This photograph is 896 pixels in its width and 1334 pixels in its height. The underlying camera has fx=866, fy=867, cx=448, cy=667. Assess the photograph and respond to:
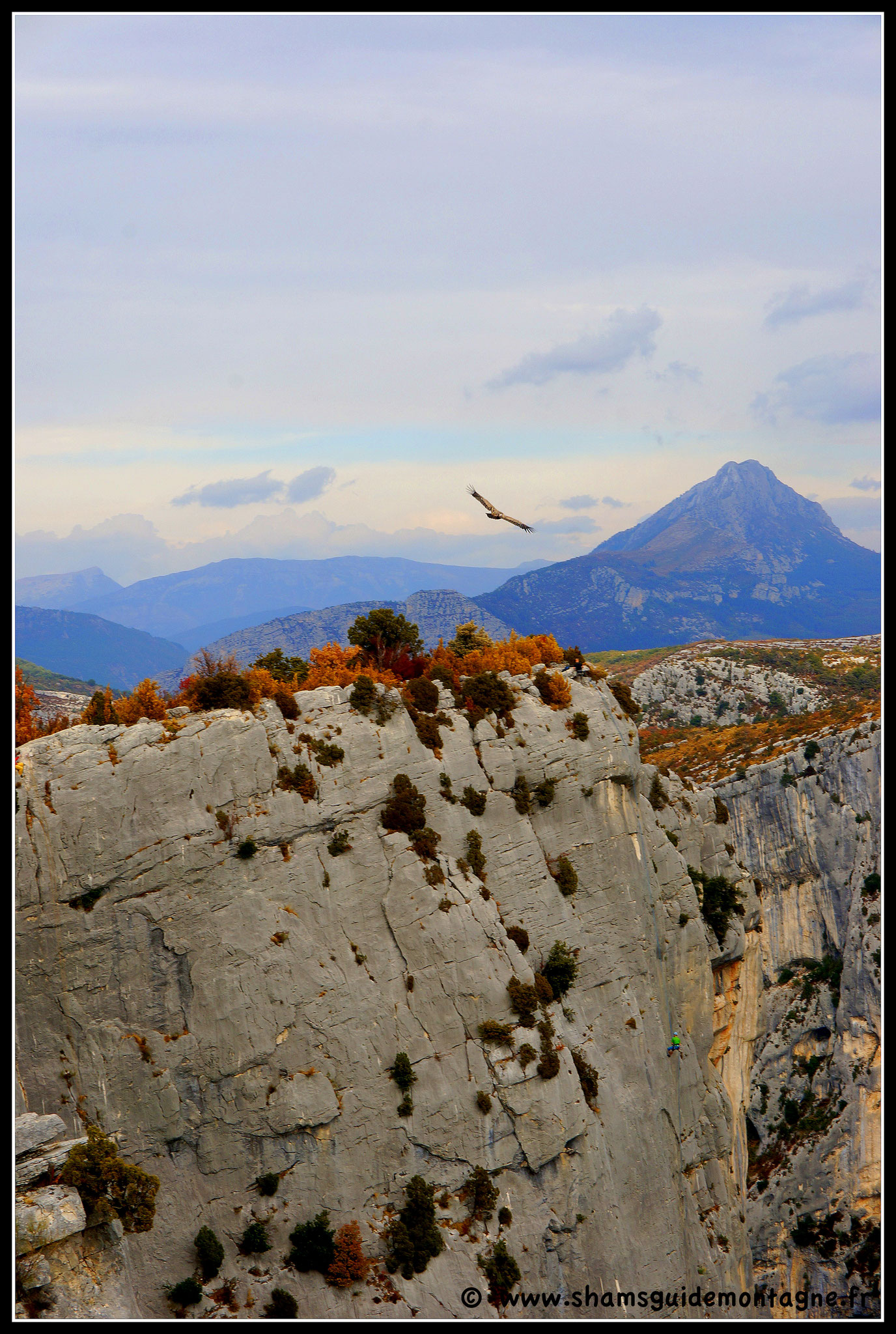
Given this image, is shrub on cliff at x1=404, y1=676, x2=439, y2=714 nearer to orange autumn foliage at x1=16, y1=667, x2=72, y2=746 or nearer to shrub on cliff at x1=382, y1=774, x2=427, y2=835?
shrub on cliff at x1=382, y1=774, x2=427, y2=835

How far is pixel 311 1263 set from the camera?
3544cm

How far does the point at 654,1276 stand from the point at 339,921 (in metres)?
24.0

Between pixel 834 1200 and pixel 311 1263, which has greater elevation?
pixel 311 1263

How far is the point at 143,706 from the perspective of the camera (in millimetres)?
40438

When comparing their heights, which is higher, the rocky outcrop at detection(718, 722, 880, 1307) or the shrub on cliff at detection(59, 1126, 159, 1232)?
the shrub on cliff at detection(59, 1126, 159, 1232)

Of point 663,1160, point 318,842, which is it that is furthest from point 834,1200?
point 318,842

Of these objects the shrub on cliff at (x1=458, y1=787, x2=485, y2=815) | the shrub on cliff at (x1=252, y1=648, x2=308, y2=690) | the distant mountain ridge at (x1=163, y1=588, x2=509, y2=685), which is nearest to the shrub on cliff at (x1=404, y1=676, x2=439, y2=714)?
the shrub on cliff at (x1=458, y1=787, x2=485, y2=815)

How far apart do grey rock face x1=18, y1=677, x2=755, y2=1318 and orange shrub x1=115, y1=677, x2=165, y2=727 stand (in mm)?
1789

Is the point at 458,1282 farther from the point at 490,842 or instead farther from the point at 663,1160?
the point at 490,842

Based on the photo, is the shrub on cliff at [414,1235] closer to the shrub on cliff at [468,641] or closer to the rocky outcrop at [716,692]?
the shrub on cliff at [468,641]

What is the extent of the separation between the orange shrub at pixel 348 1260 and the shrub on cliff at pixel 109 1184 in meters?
8.70

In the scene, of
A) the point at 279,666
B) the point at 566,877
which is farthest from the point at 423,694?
the point at 566,877

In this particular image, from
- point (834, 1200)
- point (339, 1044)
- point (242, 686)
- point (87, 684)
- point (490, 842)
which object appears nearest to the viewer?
point (339, 1044)

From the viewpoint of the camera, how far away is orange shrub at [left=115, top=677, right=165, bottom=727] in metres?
39.8
